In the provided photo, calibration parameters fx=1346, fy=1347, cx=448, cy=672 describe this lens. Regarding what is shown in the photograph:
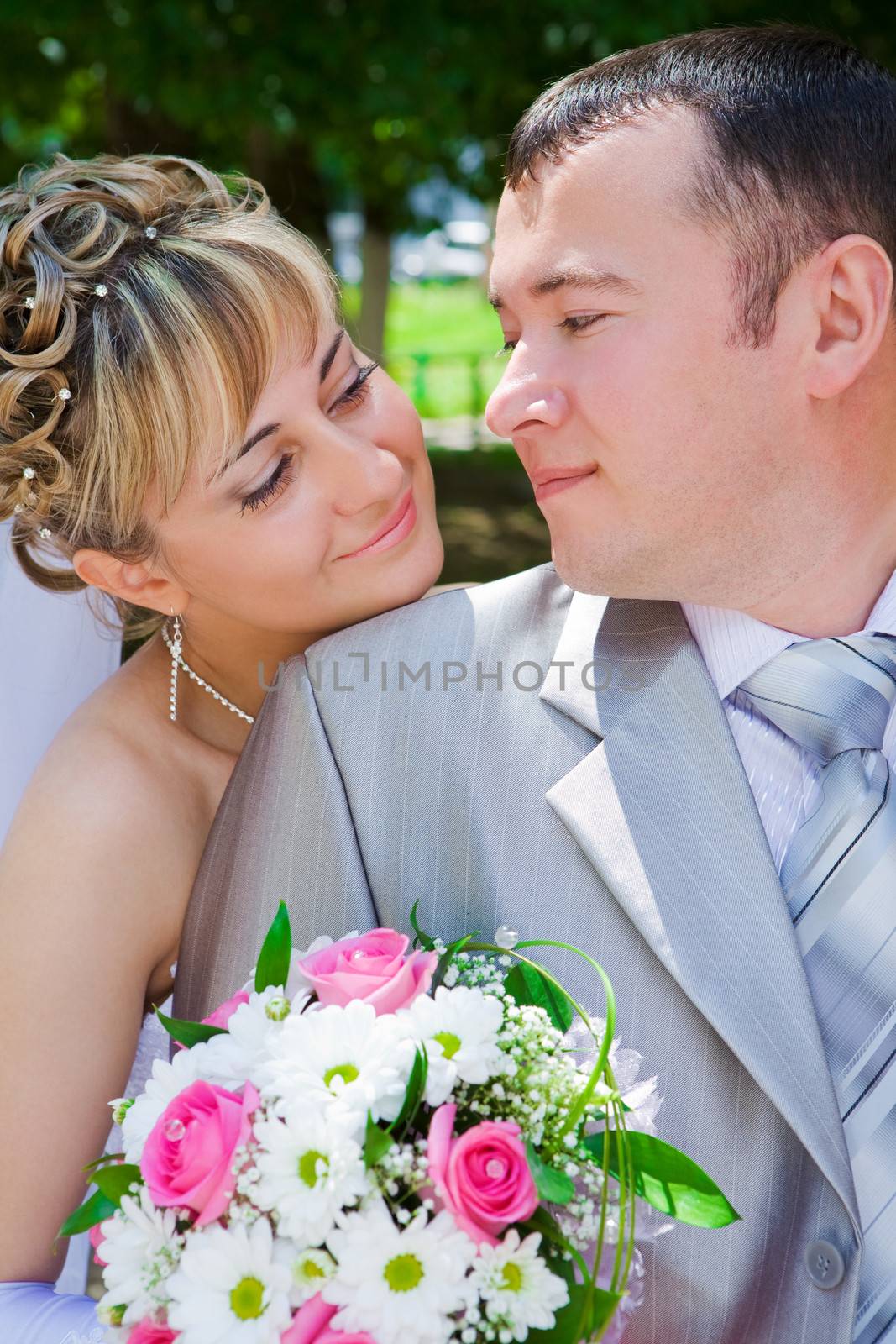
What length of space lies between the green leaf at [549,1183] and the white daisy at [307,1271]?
0.25 meters

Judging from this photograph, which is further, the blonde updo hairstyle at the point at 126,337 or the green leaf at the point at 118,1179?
the blonde updo hairstyle at the point at 126,337

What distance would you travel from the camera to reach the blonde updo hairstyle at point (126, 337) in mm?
2475

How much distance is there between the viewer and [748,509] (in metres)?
2.37

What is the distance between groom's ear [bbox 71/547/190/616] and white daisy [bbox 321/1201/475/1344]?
5.02 feet

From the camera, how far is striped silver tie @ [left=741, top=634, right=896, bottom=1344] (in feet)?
6.57

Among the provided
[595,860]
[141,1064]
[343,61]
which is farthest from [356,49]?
[595,860]

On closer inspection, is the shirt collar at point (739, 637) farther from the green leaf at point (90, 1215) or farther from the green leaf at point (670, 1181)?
the green leaf at point (90, 1215)

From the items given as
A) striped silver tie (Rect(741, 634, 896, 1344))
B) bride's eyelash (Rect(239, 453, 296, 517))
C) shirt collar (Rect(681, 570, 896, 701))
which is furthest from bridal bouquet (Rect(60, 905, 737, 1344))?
bride's eyelash (Rect(239, 453, 296, 517))

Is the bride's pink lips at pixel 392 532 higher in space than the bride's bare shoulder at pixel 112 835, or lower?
higher

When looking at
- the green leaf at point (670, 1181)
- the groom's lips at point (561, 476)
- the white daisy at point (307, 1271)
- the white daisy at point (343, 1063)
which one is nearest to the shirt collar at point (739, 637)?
the groom's lips at point (561, 476)

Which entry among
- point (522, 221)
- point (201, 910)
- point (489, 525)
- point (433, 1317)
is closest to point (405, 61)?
point (522, 221)

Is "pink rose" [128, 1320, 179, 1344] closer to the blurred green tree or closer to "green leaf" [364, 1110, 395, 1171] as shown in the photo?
"green leaf" [364, 1110, 395, 1171]

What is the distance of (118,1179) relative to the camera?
1739 mm

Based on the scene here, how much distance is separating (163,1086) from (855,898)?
1.08 m
